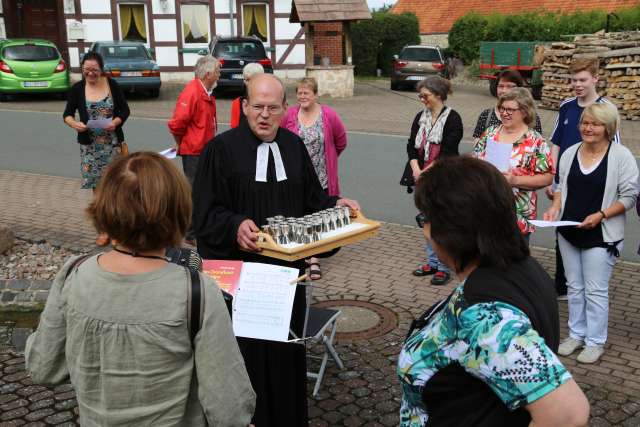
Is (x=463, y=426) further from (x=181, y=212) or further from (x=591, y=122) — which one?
(x=591, y=122)

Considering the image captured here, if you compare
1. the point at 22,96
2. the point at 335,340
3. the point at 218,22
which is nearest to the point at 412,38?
the point at 218,22

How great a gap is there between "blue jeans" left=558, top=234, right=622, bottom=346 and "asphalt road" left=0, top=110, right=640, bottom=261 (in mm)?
2502

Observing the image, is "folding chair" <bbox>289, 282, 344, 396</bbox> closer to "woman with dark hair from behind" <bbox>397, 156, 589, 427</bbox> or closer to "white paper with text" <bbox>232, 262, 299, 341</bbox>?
"white paper with text" <bbox>232, 262, 299, 341</bbox>

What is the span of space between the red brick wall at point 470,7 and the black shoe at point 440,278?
28.5 metres

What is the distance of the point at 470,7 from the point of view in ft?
128

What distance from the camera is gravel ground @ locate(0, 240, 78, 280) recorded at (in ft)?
21.3

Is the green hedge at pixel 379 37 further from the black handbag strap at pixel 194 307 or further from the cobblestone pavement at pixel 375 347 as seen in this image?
the black handbag strap at pixel 194 307

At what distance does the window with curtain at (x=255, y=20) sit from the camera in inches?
1133

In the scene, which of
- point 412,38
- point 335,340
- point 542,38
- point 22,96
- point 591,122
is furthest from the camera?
point 412,38

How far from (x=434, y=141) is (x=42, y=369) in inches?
182

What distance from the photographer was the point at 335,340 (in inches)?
208

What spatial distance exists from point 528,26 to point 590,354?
25.9m

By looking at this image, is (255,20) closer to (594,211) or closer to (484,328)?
(594,211)

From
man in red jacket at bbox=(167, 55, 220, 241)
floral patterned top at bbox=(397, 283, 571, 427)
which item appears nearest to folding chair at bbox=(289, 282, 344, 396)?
floral patterned top at bbox=(397, 283, 571, 427)
